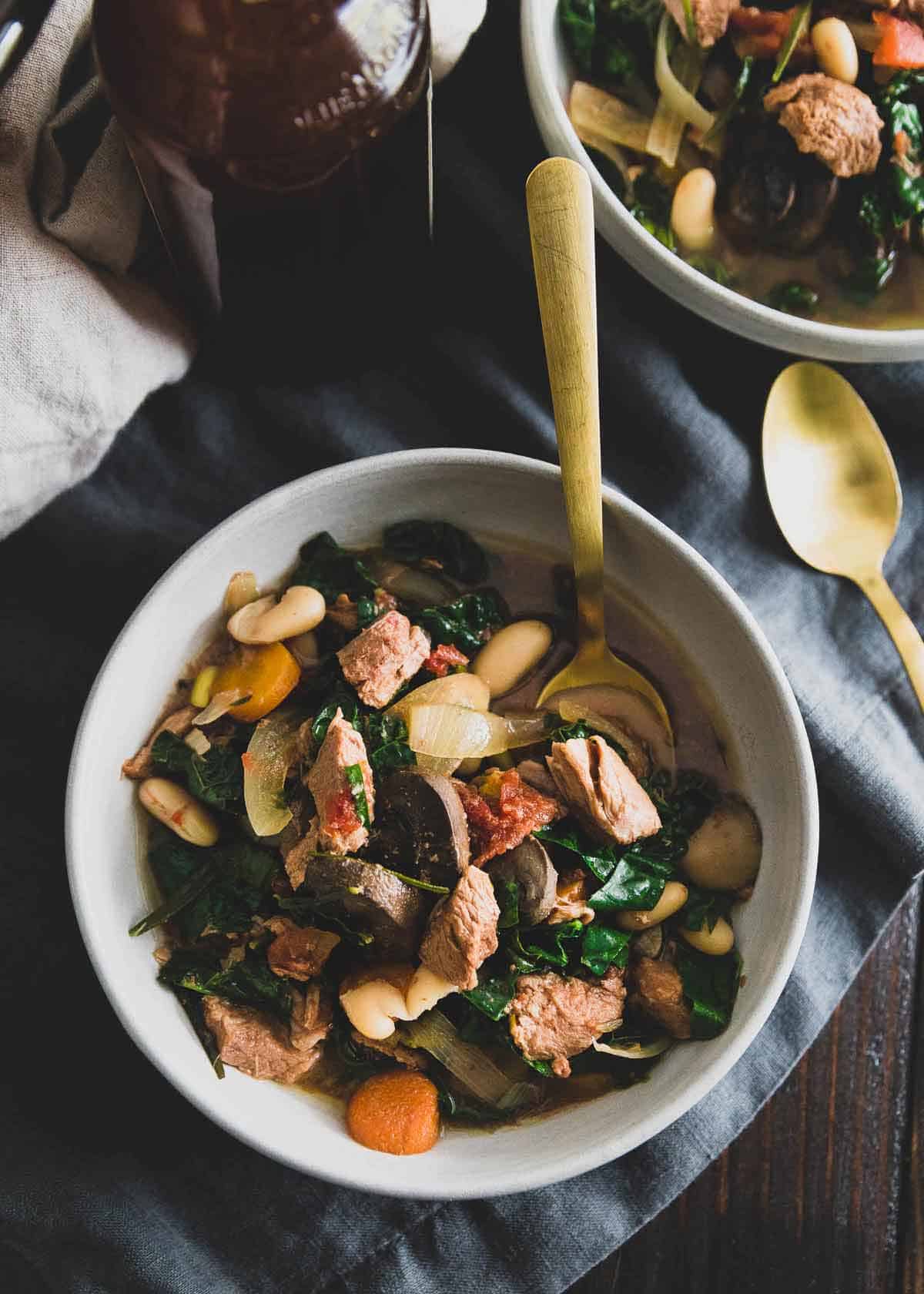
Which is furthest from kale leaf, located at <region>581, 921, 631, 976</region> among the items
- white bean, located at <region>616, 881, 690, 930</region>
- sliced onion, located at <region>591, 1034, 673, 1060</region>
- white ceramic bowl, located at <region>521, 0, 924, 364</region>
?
white ceramic bowl, located at <region>521, 0, 924, 364</region>

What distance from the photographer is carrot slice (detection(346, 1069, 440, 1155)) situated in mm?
2029

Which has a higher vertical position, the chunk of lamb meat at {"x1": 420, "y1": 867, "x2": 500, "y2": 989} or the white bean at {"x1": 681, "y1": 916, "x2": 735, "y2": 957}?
the chunk of lamb meat at {"x1": 420, "y1": 867, "x2": 500, "y2": 989}

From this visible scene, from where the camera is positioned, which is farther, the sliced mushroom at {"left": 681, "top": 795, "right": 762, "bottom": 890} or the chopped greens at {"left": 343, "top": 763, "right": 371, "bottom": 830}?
the sliced mushroom at {"left": 681, "top": 795, "right": 762, "bottom": 890}

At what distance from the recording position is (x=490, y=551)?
228 centimetres

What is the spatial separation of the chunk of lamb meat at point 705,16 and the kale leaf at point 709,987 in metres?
1.69

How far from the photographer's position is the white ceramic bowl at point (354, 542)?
1.93m

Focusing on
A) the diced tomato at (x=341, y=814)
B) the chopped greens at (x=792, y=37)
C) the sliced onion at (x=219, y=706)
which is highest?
the chopped greens at (x=792, y=37)

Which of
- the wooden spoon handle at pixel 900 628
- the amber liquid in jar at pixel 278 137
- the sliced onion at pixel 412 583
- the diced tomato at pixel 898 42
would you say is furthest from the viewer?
the wooden spoon handle at pixel 900 628

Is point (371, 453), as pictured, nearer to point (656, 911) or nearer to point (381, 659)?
point (381, 659)

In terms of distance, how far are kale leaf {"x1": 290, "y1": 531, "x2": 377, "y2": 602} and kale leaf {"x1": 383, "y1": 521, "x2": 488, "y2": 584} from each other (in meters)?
0.08

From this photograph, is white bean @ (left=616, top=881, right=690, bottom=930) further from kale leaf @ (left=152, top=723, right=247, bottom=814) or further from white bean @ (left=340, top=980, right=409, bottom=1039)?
kale leaf @ (left=152, top=723, right=247, bottom=814)

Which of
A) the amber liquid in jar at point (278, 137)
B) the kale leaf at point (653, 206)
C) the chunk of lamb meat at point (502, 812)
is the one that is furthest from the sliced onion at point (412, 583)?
the kale leaf at point (653, 206)

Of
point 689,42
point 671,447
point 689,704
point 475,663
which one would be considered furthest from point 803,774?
point 689,42

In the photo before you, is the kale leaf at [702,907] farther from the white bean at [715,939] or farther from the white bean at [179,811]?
the white bean at [179,811]
